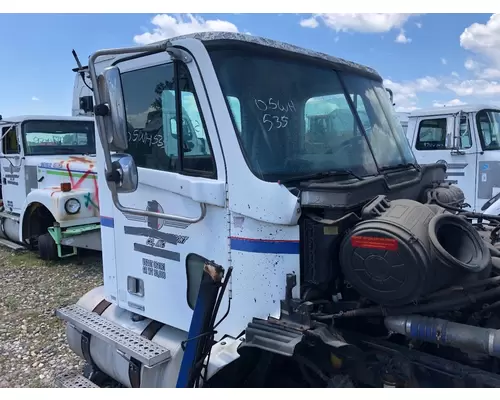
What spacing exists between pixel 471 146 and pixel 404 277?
23.9 feet

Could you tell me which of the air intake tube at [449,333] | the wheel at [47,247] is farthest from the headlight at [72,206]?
the air intake tube at [449,333]

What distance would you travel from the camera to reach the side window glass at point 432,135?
8.83 meters

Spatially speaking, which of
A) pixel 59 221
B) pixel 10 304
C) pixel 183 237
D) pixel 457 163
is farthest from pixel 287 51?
pixel 457 163

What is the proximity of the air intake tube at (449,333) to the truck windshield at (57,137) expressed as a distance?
7.60 m

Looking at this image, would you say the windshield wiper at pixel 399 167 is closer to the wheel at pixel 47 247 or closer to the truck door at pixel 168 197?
the truck door at pixel 168 197

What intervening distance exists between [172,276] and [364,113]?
159 centimetres

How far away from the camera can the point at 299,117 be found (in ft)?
8.64

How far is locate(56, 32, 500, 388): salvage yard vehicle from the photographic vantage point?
2100 mm


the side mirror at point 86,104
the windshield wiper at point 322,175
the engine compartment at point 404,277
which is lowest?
the engine compartment at point 404,277

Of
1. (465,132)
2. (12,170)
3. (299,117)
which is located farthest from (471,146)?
(12,170)

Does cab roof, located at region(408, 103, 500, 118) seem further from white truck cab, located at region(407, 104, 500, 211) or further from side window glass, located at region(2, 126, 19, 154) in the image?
side window glass, located at region(2, 126, 19, 154)

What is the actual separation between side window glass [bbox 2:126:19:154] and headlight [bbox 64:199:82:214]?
215cm

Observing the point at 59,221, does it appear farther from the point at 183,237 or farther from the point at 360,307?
the point at 360,307

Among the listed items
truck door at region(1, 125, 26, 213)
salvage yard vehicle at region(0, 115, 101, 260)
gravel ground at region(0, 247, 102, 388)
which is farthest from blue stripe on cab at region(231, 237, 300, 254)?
truck door at region(1, 125, 26, 213)
